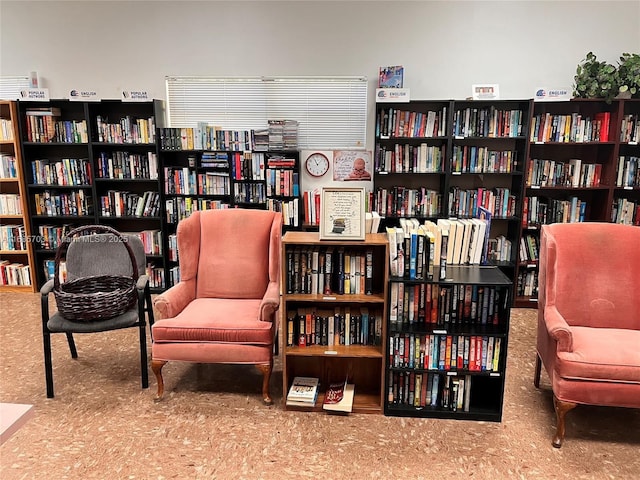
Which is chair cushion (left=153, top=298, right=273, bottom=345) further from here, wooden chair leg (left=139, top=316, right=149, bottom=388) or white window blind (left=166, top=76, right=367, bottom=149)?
white window blind (left=166, top=76, right=367, bottom=149)

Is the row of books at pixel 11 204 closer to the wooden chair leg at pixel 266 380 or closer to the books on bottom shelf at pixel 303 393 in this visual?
the wooden chair leg at pixel 266 380

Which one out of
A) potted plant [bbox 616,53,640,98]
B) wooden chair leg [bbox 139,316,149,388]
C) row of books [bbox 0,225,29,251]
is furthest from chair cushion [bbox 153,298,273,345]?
potted plant [bbox 616,53,640,98]

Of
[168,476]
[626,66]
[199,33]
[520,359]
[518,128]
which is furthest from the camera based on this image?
[199,33]

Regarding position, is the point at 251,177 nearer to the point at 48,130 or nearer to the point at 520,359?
the point at 48,130

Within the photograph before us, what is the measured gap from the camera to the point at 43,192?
4.80 metres

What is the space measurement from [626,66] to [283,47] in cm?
302

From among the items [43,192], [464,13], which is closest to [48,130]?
[43,192]

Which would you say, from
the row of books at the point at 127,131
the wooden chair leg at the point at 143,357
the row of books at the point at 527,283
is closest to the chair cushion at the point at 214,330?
the wooden chair leg at the point at 143,357

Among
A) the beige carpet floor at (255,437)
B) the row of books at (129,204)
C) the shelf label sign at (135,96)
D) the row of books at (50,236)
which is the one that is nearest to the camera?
the beige carpet floor at (255,437)

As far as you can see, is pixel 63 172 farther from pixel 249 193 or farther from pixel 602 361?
pixel 602 361

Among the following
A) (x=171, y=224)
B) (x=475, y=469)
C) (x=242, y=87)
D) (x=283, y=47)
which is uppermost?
(x=283, y=47)

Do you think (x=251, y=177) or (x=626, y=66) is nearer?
(x=626, y=66)

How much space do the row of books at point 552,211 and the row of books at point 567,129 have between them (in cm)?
55

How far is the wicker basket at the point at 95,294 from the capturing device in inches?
109
